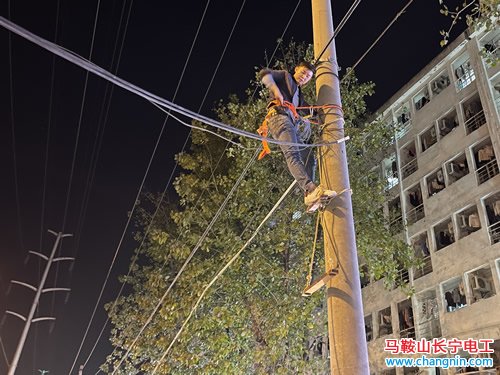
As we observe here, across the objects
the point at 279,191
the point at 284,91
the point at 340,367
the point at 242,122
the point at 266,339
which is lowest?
the point at 340,367

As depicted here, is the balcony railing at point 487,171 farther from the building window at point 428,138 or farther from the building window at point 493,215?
the building window at point 428,138

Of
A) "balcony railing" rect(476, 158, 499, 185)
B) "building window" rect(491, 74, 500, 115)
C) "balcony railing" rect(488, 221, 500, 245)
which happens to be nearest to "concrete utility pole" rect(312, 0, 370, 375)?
"balcony railing" rect(488, 221, 500, 245)

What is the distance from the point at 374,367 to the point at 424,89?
14370 millimetres

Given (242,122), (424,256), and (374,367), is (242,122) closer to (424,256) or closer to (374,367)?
(424,256)

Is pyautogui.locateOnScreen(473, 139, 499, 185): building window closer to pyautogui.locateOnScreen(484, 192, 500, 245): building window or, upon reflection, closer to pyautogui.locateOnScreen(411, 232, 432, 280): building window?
pyautogui.locateOnScreen(484, 192, 500, 245): building window

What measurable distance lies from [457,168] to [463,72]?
479 centimetres

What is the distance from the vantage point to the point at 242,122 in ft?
42.9

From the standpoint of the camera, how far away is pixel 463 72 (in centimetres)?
2225

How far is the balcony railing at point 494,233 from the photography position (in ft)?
59.3

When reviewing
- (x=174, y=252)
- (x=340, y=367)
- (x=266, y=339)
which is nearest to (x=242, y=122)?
(x=174, y=252)

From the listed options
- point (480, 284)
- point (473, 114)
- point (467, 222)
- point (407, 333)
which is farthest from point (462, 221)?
point (407, 333)

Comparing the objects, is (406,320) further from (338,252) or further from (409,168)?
(338,252)

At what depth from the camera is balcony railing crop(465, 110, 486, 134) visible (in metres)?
20.4

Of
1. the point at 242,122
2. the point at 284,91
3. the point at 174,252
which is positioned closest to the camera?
the point at 284,91
